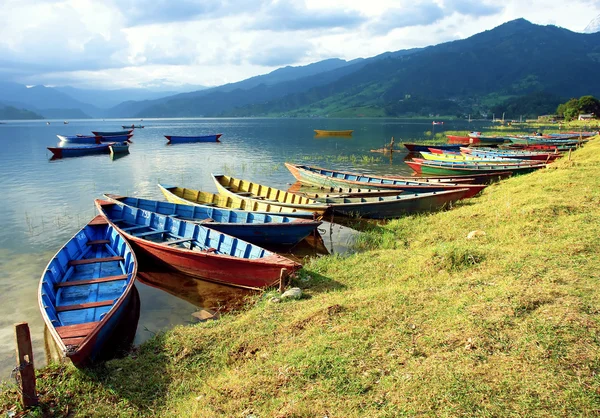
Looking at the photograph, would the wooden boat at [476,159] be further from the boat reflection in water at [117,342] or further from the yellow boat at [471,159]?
the boat reflection in water at [117,342]

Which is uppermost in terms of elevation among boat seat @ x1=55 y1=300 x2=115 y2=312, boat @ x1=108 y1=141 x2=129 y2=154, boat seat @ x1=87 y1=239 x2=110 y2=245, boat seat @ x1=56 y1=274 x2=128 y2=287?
boat @ x1=108 y1=141 x2=129 y2=154

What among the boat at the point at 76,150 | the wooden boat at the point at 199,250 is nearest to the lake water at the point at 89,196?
the wooden boat at the point at 199,250

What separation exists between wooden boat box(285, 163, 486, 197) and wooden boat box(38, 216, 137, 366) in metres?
14.1

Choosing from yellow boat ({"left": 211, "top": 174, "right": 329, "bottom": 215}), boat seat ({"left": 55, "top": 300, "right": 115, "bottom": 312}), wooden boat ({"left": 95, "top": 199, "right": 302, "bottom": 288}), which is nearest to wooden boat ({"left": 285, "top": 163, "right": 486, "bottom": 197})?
yellow boat ({"left": 211, "top": 174, "right": 329, "bottom": 215})

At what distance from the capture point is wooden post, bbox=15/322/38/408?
6.48m

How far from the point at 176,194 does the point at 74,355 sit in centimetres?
1527

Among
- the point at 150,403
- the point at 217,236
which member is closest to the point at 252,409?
the point at 150,403

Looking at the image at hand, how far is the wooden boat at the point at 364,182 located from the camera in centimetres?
2100

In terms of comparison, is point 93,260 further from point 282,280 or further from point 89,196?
point 89,196

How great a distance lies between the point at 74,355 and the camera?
23.9ft

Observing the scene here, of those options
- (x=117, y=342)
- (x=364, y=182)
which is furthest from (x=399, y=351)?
(x=364, y=182)

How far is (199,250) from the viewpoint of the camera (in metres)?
14.3

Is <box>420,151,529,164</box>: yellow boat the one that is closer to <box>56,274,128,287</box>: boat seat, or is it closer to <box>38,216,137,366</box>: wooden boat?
<box>38,216,137,366</box>: wooden boat

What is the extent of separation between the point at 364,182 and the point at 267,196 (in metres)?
6.08
